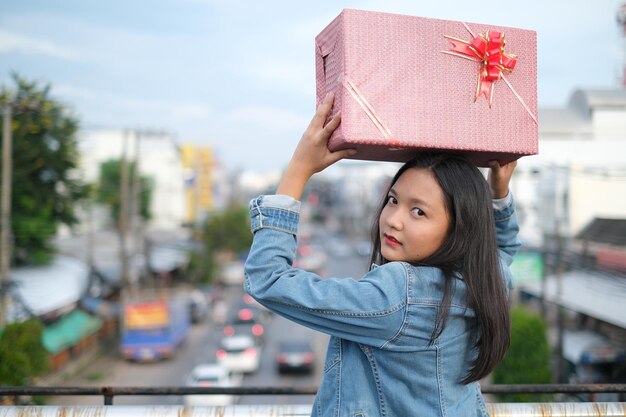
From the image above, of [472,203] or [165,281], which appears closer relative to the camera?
[472,203]

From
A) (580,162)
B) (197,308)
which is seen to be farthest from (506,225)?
(197,308)

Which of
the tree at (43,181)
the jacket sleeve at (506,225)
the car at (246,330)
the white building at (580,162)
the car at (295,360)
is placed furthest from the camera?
the car at (246,330)

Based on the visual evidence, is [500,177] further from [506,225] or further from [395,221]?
[395,221]

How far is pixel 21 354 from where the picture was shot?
7.34 meters

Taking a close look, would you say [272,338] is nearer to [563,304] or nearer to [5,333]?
[563,304]

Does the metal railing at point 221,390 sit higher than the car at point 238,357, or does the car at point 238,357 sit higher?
the metal railing at point 221,390

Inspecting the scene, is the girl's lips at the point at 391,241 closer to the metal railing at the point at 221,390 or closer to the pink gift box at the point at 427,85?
the pink gift box at the point at 427,85

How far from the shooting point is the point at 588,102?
12.3 m

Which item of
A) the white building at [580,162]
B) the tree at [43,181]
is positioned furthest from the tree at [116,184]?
the white building at [580,162]

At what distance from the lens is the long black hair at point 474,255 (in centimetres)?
132

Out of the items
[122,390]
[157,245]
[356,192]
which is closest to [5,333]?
[122,390]

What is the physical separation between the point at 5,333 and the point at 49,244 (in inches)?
313

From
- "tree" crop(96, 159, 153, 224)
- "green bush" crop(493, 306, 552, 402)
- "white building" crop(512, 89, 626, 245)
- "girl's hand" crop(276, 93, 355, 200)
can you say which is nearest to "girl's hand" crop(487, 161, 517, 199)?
"girl's hand" crop(276, 93, 355, 200)

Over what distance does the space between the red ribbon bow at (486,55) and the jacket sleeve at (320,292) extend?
1.57 feet
